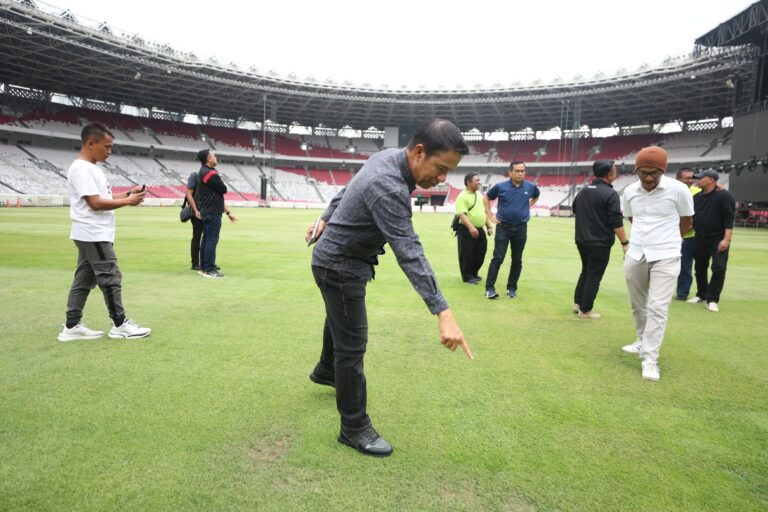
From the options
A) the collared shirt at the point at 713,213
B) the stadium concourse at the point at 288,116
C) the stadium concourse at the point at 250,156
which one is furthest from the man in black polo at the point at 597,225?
the stadium concourse at the point at 250,156

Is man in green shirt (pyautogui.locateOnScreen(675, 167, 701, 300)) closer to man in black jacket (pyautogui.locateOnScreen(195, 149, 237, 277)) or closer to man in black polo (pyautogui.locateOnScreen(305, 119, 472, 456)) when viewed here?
man in black polo (pyautogui.locateOnScreen(305, 119, 472, 456))

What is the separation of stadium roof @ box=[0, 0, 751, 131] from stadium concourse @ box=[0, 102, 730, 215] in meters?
2.60

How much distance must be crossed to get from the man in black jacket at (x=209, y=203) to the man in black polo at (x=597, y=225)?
5.55 metres

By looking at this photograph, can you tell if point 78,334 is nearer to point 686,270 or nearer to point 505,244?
point 505,244

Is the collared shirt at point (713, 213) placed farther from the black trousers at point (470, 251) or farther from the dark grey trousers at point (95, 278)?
the dark grey trousers at point (95, 278)

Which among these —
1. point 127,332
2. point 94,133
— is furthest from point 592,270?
point 94,133

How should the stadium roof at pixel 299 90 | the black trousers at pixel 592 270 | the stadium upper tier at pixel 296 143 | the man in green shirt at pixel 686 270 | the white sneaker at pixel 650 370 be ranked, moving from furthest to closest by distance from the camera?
1. the stadium upper tier at pixel 296 143
2. the stadium roof at pixel 299 90
3. the man in green shirt at pixel 686 270
4. the black trousers at pixel 592 270
5. the white sneaker at pixel 650 370

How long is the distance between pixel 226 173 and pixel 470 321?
179 feet

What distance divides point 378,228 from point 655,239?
9.67ft

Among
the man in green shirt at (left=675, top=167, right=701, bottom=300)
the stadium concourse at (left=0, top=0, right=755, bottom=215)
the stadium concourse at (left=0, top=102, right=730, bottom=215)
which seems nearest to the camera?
the man in green shirt at (left=675, top=167, right=701, bottom=300)

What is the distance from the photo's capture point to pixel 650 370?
12.6ft

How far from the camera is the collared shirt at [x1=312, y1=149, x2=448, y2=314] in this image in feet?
7.43

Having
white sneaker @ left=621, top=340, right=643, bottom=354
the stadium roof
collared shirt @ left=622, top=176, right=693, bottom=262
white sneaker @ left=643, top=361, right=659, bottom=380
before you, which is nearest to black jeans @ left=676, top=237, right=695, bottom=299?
white sneaker @ left=621, top=340, right=643, bottom=354

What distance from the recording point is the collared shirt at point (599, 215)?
18.3ft
